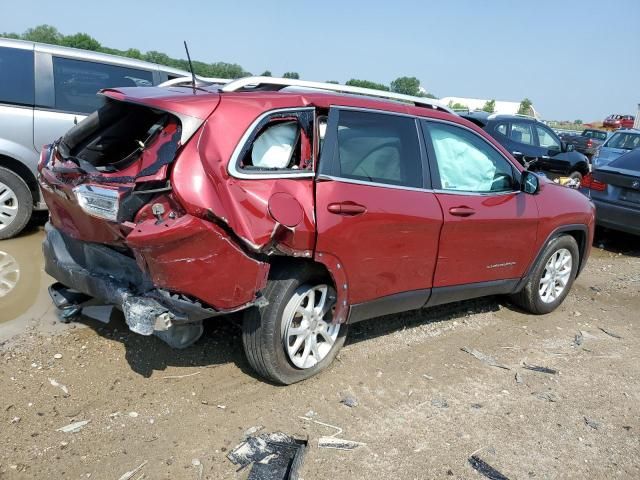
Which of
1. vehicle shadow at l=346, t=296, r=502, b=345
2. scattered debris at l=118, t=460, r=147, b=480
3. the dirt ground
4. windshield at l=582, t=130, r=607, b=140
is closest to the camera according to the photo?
scattered debris at l=118, t=460, r=147, b=480

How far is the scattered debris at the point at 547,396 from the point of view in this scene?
12.3 feet

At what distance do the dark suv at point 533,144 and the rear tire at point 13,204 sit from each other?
8638 mm

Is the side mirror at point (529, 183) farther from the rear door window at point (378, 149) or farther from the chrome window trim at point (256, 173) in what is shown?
the chrome window trim at point (256, 173)

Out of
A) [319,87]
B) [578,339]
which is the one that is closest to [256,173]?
[319,87]

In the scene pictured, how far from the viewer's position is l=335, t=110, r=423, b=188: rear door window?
3.53 meters

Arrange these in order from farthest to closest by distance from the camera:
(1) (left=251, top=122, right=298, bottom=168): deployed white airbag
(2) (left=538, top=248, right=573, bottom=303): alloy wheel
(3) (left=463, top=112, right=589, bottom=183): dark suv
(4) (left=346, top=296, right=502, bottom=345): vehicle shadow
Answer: (3) (left=463, top=112, right=589, bottom=183): dark suv → (2) (left=538, top=248, right=573, bottom=303): alloy wheel → (4) (left=346, top=296, right=502, bottom=345): vehicle shadow → (1) (left=251, top=122, right=298, bottom=168): deployed white airbag

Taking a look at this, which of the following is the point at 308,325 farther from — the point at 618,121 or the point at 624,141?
the point at 618,121

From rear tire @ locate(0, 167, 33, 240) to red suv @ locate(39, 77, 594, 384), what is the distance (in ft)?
7.34

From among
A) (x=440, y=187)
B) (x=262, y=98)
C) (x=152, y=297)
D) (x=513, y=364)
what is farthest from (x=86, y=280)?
(x=513, y=364)

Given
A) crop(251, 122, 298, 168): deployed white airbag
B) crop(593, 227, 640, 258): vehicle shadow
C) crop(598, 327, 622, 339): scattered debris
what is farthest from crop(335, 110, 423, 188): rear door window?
crop(593, 227, 640, 258): vehicle shadow

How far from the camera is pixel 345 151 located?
3.52 metres

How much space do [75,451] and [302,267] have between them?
5.04ft

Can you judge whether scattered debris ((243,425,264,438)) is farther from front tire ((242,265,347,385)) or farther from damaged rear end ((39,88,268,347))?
damaged rear end ((39,88,268,347))

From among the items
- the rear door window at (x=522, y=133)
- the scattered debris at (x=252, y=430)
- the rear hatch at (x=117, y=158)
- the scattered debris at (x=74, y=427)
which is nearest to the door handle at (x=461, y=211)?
the rear hatch at (x=117, y=158)
